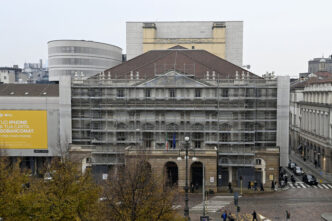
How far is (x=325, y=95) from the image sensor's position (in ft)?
227

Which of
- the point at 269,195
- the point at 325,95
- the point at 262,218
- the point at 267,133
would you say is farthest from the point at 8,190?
the point at 325,95

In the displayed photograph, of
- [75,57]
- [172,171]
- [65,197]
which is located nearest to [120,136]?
[172,171]

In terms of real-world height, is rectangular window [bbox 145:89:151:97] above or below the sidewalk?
above

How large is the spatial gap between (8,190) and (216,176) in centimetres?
3110

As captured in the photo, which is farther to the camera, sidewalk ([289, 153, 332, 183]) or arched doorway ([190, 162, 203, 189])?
sidewalk ([289, 153, 332, 183])

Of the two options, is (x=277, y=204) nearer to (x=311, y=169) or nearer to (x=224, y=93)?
(x=224, y=93)

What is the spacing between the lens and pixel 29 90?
69625 millimetres

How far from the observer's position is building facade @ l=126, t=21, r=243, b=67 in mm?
98000

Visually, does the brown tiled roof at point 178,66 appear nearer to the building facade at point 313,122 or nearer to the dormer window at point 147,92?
the dormer window at point 147,92

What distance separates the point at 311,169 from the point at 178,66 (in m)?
33.2

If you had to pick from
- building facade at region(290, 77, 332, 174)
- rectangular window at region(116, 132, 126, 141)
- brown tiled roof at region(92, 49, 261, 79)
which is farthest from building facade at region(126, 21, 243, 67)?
rectangular window at region(116, 132, 126, 141)

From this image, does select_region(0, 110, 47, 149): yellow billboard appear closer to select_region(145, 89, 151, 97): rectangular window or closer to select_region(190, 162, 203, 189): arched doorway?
select_region(145, 89, 151, 97): rectangular window

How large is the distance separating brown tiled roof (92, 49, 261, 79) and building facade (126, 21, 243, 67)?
2536 centimetres

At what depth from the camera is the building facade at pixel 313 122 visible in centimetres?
6831
